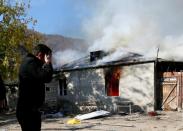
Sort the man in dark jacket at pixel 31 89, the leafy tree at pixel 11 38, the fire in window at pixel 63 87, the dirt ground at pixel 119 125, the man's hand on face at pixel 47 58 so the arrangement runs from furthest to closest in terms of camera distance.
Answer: the fire in window at pixel 63 87, the leafy tree at pixel 11 38, the dirt ground at pixel 119 125, the man in dark jacket at pixel 31 89, the man's hand on face at pixel 47 58

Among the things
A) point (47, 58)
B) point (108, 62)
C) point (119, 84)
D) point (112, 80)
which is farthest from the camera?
point (108, 62)

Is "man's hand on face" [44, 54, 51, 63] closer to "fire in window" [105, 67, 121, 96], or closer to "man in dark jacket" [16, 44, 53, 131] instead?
"man in dark jacket" [16, 44, 53, 131]

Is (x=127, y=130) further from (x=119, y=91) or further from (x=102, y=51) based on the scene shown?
(x=102, y=51)

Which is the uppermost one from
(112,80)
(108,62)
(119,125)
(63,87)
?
(108,62)

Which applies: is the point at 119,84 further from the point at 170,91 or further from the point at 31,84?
the point at 31,84

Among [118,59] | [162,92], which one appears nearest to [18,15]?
[118,59]

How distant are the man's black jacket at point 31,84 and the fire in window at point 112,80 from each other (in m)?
20.4

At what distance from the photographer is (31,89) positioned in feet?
20.2

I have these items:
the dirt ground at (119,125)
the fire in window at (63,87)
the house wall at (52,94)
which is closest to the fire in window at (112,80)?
the fire in window at (63,87)

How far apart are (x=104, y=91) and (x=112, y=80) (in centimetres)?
97

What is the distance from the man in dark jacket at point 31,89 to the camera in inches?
242

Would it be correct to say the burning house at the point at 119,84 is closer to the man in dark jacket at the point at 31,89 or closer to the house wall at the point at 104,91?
the house wall at the point at 104,91

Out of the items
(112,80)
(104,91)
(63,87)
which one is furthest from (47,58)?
(63,87)

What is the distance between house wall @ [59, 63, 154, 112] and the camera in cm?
2489
